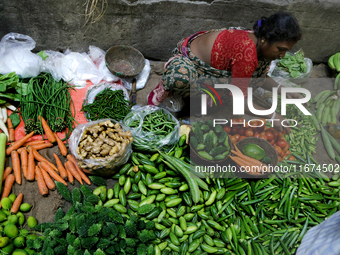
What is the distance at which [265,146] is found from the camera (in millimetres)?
2863

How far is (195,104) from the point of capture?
11.9ft

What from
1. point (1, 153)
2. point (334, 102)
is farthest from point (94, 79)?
point (334, 102)

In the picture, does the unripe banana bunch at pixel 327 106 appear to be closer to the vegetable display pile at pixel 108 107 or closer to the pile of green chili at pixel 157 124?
the pile of green chili at pixel 157 124

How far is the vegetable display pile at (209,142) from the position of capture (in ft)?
8.61

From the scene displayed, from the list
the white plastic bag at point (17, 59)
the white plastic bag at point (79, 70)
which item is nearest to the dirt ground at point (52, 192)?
the white plastic bag at point (79, 70)

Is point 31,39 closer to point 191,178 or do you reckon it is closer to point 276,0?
point 191,178

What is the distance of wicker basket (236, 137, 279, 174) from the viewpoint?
278cm

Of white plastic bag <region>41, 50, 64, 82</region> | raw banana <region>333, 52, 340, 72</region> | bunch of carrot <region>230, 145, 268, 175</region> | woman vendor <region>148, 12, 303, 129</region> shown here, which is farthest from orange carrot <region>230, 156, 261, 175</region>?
raw banana <region>333, 52, 340, 72</region>

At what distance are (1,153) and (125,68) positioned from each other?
2.05 meters

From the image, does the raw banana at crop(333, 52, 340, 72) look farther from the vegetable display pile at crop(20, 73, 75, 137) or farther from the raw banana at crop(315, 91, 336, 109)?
the vegetable display pile at crop(20, 73, 75, 137)

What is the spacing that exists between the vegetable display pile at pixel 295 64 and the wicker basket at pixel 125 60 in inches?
98.2

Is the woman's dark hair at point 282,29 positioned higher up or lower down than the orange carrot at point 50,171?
higher up

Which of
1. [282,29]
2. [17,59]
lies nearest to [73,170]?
[17,59]

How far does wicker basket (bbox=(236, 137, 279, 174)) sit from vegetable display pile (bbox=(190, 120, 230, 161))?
24cm
